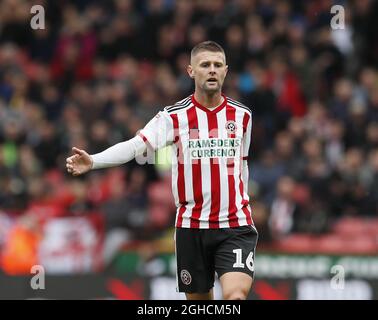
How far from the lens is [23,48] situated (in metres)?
17.7

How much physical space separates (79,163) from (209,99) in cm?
111

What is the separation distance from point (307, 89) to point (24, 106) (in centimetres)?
419

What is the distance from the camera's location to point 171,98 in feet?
51.9

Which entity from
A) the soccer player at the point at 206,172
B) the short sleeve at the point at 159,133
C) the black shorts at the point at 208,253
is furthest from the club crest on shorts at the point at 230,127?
the black shorts at the point at 208,253

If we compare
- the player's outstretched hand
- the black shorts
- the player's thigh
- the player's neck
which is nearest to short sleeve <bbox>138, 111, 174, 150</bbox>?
the player's neck

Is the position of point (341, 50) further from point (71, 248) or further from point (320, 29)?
point (71, 248)

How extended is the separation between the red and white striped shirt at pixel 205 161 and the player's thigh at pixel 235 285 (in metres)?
0.41

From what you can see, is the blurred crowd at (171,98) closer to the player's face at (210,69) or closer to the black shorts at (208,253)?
the black shorts at (208,253)

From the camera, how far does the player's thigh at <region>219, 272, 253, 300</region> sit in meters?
7.73

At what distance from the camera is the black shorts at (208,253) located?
26.4 ft
